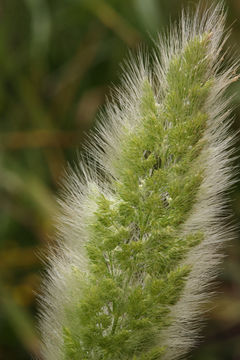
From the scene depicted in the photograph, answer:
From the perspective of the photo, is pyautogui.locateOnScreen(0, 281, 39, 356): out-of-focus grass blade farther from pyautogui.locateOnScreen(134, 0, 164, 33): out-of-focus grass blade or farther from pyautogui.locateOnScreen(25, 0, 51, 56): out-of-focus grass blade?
pyautogui.locateOnScreen(134, 0, 164, 33): out-of-focus grass blade

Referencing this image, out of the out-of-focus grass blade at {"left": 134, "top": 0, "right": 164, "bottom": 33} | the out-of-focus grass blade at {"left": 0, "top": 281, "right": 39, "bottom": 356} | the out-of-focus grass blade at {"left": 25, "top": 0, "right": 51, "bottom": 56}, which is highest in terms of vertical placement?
the out-of-focus grass blade at {"left": 25, "top": 0, "right": 51, "bottom": 56}

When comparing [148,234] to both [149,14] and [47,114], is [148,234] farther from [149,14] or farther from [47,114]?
[47,114]

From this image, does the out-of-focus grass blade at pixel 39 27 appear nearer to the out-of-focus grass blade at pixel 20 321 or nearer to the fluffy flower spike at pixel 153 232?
the out-of-focus grass blade at pixel 20 321

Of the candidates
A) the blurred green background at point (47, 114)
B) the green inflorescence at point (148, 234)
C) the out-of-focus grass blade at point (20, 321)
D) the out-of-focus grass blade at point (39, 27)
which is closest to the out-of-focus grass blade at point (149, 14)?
the blurred green background at point (47, 114)

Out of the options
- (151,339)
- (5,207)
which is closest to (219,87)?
(151,339)

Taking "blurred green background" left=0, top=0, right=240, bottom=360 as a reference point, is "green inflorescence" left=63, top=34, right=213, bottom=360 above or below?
below

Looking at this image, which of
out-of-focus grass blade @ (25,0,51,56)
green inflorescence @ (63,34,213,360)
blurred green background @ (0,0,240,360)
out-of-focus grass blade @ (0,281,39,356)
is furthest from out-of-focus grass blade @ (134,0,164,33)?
green inflorescence @ (63,34,213,360)

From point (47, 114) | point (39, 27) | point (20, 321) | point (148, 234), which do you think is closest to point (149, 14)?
point (39, 27)
